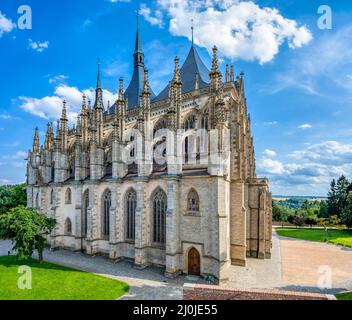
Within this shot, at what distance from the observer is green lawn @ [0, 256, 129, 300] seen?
1483 cm

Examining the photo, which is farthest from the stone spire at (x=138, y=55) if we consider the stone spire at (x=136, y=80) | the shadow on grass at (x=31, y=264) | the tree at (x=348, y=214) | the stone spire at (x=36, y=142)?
the tree at (x=348, y=214)

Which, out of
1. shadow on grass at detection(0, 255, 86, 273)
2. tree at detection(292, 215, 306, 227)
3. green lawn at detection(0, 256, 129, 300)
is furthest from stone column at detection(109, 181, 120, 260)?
tree at detection(292, 215, 306, 227)

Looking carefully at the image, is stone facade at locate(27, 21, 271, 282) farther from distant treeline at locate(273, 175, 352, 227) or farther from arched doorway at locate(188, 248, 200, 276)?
distant treeline at locate(273, 175, 352, 227)

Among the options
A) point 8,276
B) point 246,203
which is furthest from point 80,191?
point 246,203

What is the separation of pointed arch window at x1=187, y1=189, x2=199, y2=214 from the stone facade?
0.08 m

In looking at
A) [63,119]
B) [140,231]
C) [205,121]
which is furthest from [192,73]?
[140,231]

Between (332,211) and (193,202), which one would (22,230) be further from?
(332,211)

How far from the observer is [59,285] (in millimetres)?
16547

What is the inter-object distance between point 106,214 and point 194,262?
10740 millimetres

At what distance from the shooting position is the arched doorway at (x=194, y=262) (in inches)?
751

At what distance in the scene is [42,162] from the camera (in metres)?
33.4

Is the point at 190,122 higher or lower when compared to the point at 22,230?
higher

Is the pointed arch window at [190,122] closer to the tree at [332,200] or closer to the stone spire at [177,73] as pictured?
the stone spire at [177,73]

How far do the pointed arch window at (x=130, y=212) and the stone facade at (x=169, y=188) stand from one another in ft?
0.31
